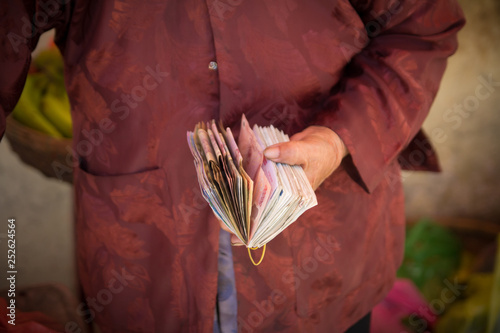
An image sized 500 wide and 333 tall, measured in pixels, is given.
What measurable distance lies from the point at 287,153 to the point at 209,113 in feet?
0.61

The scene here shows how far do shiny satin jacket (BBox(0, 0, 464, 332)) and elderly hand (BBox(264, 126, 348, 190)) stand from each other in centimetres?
2

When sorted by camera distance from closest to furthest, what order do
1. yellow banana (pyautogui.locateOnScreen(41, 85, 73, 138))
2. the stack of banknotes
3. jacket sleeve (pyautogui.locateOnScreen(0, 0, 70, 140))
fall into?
the stack of banknotes → jacket sleeve (pyautogui.locateOnScreen(0, 0, 70, 140)) → yellow banana (pyautogui.locateOnScreen(41, 85, 73, 138))

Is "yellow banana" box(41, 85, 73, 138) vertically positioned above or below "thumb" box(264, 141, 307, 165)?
below

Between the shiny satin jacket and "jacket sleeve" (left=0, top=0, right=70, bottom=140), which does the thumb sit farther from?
"jacket sleeve" (left=0, top=0, right=70, bottom=140)

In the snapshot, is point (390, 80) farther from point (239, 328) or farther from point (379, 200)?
point (239, 328)

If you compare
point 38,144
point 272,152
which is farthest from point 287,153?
point 38,144

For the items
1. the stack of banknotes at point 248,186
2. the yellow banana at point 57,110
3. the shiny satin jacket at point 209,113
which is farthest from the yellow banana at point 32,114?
the stack of banknotes at point 248,186

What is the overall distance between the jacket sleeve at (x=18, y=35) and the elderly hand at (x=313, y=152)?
414 millimetres

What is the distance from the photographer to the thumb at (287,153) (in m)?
0.47

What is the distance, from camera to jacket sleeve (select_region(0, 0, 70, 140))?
0.54m

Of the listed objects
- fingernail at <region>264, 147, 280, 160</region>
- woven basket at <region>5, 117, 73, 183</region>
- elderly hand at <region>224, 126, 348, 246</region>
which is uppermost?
fingernail at <region>264, 147, 280, 160</region>

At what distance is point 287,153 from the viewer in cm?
48

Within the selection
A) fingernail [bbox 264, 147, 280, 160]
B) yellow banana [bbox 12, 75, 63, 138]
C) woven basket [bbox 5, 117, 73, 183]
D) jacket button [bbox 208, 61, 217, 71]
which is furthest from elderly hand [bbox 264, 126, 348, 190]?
yellow banana [bbox 12, 75, 63, 138]

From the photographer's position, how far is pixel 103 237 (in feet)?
2.27
